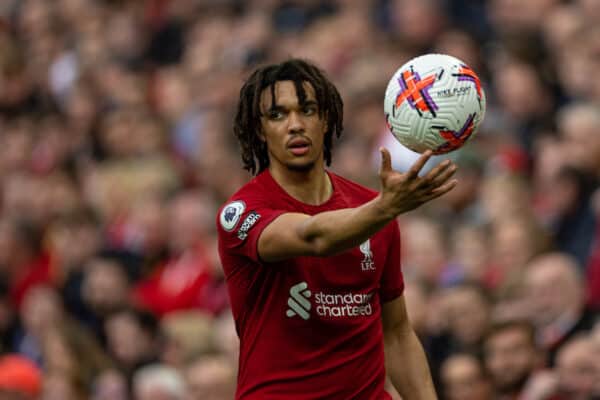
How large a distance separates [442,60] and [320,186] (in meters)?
0.77

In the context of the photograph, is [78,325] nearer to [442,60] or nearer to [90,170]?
[90,170]

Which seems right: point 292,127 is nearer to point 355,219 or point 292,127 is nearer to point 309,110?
point 309,110

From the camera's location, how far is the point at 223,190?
12.3 metres

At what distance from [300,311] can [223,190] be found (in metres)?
6.45

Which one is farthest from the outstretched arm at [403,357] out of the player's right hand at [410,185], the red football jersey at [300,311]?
the player's right hand at [410,185]

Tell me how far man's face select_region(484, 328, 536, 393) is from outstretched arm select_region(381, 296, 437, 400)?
1957 mm

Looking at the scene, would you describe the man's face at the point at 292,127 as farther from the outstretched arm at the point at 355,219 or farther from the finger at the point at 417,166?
the finger at the point at 417,166

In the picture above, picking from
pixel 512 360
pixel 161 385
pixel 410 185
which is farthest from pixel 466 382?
pixel 410 185

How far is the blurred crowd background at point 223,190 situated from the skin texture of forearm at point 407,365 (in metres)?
1.78

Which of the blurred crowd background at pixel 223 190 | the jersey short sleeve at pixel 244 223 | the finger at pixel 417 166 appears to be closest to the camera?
the finger at pixel 417 166

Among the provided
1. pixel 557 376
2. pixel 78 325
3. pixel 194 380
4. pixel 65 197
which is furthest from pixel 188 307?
pixel 557 376

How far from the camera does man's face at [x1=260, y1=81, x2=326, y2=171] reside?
232 inches

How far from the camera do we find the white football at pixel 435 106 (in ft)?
18.4

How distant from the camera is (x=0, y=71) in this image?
16766 millimetres
